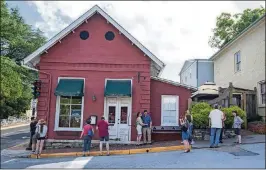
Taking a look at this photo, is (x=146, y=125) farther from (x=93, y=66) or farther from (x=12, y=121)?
(x=12, y=121)

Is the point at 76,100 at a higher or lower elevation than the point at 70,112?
higher

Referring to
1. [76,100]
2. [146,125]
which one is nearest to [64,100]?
[76,100]

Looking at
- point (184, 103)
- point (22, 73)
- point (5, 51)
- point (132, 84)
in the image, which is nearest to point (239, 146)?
point (184, 103)

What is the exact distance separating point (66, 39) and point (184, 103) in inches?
306

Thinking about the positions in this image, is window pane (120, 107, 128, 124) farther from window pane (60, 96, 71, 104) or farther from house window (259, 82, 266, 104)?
house window (259, 82, 266, 104)

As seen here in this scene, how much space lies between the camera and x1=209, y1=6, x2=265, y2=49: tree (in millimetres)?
33906

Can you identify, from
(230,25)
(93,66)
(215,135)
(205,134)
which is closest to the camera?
(215,135)

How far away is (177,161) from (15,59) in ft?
111

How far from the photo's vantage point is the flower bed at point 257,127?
16.1 meters

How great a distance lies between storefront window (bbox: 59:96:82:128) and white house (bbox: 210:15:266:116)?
1120 cm

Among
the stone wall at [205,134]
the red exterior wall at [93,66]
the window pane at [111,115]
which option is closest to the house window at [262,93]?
the stone wall at [205,134]

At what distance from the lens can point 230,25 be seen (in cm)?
3641

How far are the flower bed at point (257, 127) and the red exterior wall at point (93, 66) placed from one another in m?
6.19

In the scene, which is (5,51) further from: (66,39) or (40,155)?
(40,155)
